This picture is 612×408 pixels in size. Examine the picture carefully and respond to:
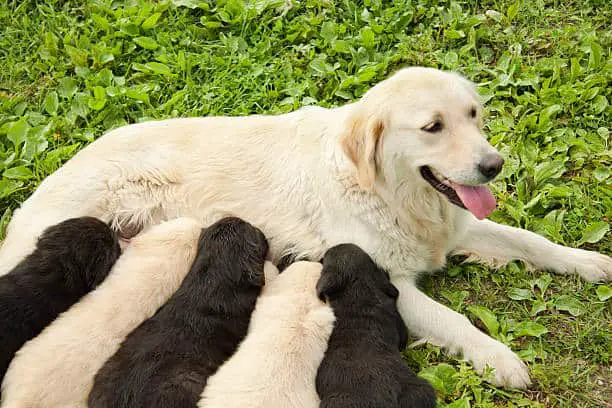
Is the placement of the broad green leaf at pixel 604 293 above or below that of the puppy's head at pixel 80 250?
below

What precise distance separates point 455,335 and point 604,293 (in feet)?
3.37

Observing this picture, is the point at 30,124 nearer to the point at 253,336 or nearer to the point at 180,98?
the point at 180,98

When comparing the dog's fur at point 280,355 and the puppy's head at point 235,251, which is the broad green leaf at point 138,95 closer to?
the puppy's head at point 235,251

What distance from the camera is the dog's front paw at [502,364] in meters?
4.23

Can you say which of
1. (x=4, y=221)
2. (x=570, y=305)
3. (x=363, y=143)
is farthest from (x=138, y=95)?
(x=570, y=305)

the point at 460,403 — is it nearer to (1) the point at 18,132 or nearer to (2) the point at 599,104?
(2) the point at 599,104

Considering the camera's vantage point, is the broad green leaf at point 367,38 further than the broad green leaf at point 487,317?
Yes

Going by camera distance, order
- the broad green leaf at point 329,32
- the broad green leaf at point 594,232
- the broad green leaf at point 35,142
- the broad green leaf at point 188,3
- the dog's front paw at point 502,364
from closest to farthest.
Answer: the dog's front paw at point 502,364, the broad green leaf at point 594,232, the broad green leaf at point 35,142, the broad green leaf at point 329,32, the broad green leaf at point 188,3

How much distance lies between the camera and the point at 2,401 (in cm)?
375

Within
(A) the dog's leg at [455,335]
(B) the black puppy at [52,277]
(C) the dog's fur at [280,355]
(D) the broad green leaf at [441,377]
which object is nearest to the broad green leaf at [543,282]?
(A) the dog's leg at [455,335]

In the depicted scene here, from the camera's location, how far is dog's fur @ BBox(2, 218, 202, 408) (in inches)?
144

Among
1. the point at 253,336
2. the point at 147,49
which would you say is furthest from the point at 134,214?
the point at 147,49

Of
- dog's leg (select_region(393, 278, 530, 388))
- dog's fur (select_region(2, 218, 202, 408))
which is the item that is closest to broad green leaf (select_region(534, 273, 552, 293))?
dog's leg (select_region(393, 278, 530, 388))

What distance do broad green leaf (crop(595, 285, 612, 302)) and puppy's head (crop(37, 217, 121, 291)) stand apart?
2948 mm
